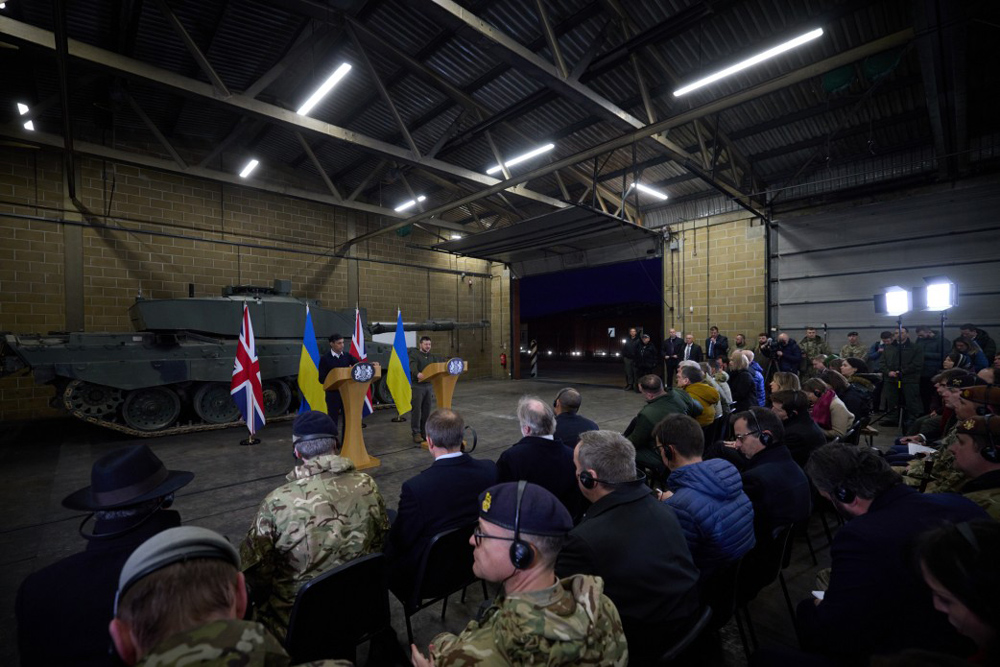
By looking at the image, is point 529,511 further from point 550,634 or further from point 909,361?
point 909,361

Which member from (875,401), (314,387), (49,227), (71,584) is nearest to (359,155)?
(49,227)

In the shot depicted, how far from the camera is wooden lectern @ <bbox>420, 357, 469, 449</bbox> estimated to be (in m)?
5.80

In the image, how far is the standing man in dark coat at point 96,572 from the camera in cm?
119

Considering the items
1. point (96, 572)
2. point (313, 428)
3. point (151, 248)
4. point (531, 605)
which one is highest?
point (151, 248)

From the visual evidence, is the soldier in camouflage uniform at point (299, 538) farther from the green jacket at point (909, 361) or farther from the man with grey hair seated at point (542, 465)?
the green jacket at point (909, 361)

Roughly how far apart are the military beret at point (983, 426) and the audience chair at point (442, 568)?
8.35 feet

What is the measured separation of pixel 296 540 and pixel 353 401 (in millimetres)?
3660

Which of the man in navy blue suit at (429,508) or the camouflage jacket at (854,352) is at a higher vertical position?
the camouflage jacket at (854,352)

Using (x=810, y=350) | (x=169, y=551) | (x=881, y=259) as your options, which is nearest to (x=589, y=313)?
(x=810, y=350)

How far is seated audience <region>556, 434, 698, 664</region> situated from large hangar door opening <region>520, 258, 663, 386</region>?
11.5 meters

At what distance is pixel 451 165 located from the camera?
9258mm

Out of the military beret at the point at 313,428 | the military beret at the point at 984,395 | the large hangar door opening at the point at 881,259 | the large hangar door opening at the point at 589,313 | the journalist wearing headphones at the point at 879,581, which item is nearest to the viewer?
the journalist wearing headphones at the point at 879,581

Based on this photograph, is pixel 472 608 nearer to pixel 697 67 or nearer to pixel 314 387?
pixel 314 387

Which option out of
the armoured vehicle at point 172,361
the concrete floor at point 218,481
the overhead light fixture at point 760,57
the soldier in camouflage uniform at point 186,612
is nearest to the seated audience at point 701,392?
the concrete floor at point 218,481
